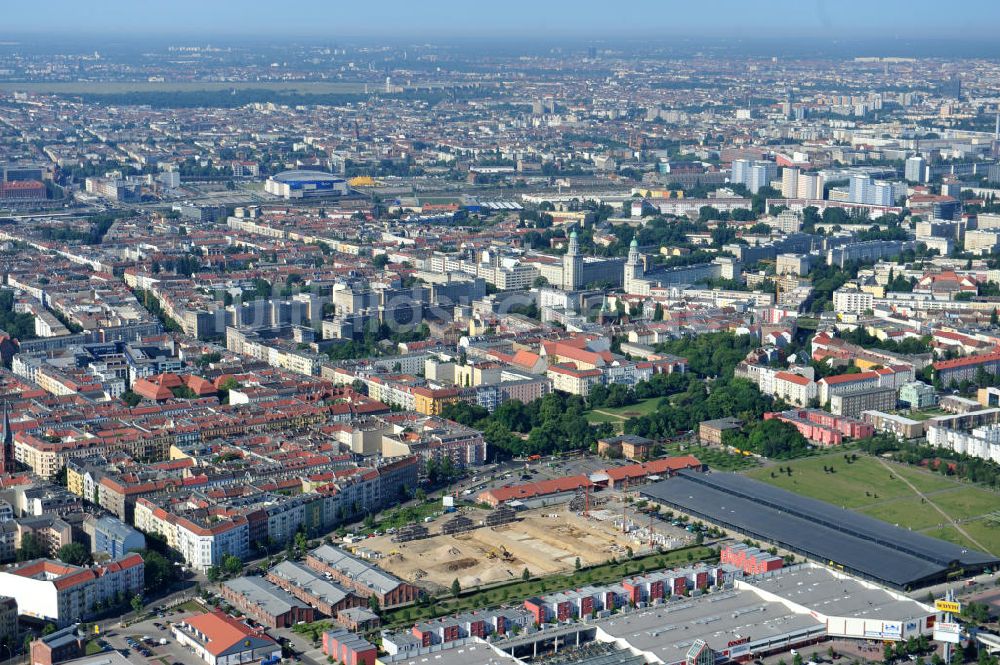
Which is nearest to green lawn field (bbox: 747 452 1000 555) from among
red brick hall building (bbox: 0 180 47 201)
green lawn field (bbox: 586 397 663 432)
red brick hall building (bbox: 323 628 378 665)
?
green lawn field (bbox: 586 397 663 432)

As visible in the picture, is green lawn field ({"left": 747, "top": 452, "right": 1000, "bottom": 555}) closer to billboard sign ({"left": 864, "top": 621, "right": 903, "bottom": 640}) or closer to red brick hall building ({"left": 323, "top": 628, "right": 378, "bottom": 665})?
billboard sign ({"left": 864, "top": 621, "right": 903, "bottom": 640})

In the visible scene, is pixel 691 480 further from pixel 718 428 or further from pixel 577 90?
pixel 577 90

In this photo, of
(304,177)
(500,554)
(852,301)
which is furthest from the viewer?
(304,177)

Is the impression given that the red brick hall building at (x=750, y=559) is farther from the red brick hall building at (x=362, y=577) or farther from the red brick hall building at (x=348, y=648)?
the red brick hall building at (x=348, y=648)

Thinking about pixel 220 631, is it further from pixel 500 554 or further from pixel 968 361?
pixel 968 361

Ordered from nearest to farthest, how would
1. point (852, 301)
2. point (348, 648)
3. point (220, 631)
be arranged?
point (348, 648), point (220, 631), point (852, 301)

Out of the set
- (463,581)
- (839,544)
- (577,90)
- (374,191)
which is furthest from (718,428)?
(577,90)

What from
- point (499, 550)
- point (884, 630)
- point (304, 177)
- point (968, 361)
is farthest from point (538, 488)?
point (304, 177)
